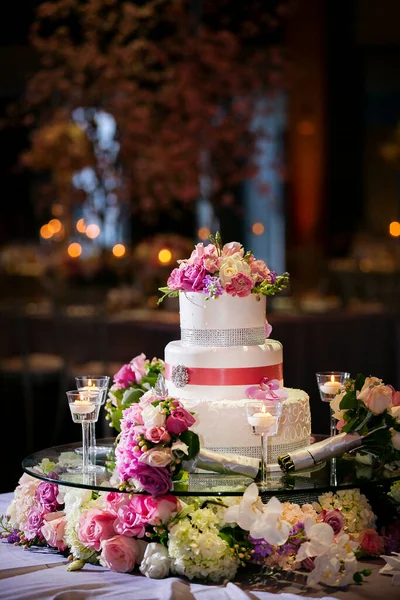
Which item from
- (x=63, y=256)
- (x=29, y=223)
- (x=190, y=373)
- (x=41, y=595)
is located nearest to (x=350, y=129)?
(x=29, y=223)

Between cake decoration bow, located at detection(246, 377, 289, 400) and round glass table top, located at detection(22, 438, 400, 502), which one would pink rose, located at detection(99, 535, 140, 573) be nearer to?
round glass table top, located at detection(22, 438, 400, 502)

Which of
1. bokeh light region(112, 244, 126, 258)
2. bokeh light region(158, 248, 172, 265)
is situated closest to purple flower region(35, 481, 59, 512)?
bokeh light region(158, 248, 172, 265)

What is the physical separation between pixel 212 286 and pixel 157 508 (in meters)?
0.83

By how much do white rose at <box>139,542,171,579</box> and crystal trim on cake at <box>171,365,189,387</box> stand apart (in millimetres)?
657

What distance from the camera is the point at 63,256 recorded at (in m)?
9.30

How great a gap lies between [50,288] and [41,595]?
6454 mm

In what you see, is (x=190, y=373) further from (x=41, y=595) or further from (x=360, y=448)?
(x=41, y=595)

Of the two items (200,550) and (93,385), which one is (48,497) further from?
(200,550)

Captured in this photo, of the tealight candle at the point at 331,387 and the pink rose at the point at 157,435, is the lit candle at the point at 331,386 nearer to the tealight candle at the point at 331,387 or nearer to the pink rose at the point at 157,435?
the tealight candle at the point at 331,387

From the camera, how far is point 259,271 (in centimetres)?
367

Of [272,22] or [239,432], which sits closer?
[239,432]

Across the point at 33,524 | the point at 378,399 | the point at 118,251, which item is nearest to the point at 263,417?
the point at 378,399

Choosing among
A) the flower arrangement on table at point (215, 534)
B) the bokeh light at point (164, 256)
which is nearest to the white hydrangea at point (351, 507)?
the flower arrangement on table at point (215, 534)

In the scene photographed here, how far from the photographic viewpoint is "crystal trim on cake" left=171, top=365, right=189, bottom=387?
142 inches
